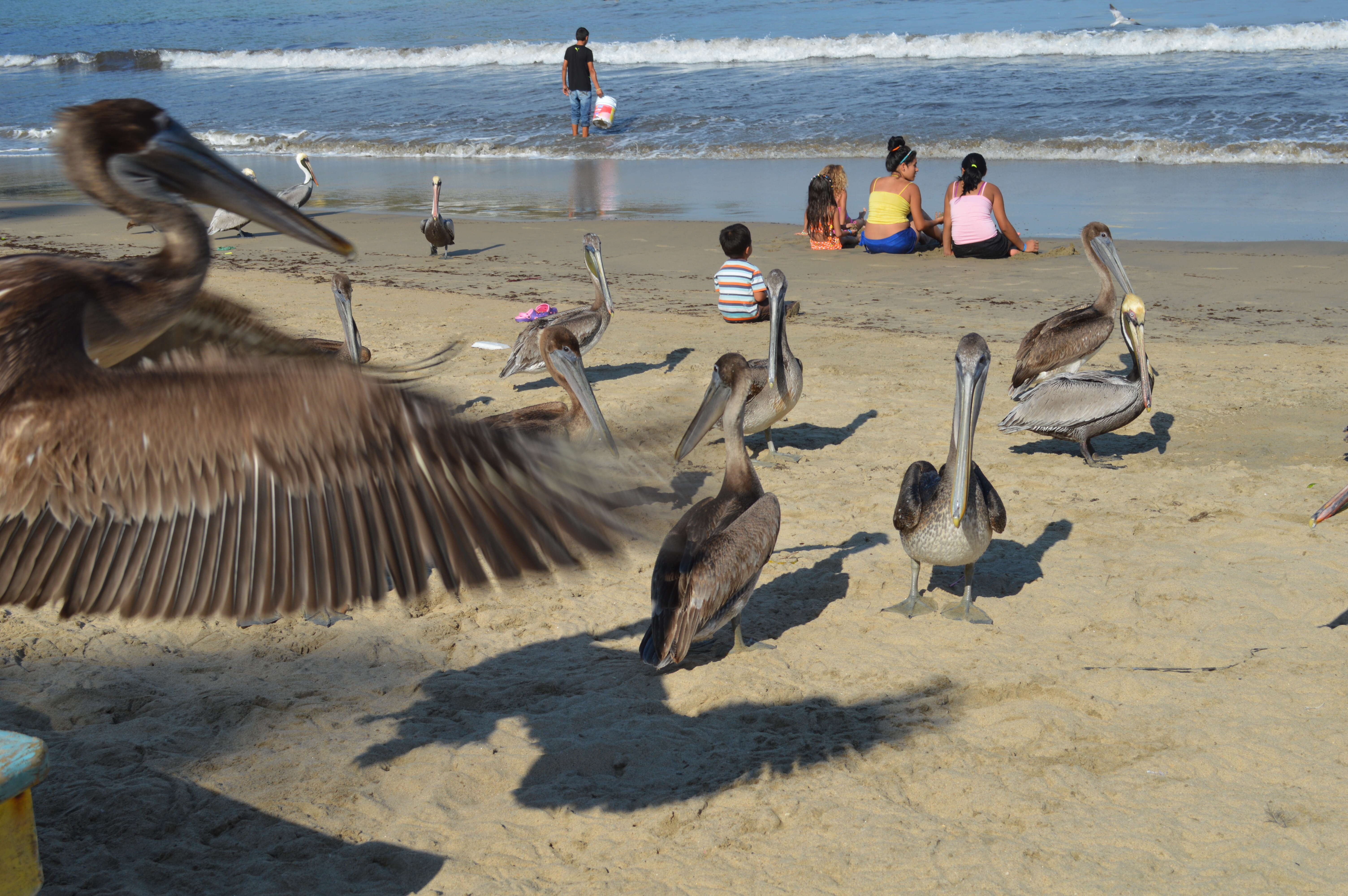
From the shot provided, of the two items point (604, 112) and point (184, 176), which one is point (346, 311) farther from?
point (604, 112)

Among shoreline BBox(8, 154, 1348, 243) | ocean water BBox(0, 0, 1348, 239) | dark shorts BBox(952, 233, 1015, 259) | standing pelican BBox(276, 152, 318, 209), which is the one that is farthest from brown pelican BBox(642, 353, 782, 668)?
standing pelican BBox(276, 152, 318, 209)

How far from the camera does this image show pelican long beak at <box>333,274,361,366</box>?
774 centimetres

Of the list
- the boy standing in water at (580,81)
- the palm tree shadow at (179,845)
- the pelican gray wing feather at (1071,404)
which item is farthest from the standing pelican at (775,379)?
the boy standing in water at (580,81)

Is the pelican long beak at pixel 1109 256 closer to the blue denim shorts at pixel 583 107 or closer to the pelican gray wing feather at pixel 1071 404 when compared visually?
the pelican gray wing feather at pixel 1071 404

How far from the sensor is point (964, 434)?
5000mm

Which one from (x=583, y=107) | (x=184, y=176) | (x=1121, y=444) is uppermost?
(x=583, y=107)

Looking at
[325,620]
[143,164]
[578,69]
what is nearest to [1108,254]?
[325,620]

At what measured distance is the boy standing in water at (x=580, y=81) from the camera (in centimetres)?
2672

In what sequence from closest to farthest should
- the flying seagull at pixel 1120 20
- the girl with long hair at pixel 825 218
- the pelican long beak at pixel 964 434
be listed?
the pelican long beak at pixel 964 434, the girl with long hair at pixel 825 218, the flying seagull at pixel 1120 20

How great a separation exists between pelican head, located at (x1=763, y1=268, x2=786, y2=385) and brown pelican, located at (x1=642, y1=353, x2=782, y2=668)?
1.51m

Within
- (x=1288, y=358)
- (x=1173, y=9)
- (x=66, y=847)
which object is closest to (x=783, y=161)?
(x=1288, y=358)

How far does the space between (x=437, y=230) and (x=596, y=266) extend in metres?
5.40

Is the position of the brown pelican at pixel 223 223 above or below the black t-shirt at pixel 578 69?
below

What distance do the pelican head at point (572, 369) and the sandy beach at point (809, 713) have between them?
23 centimetres
